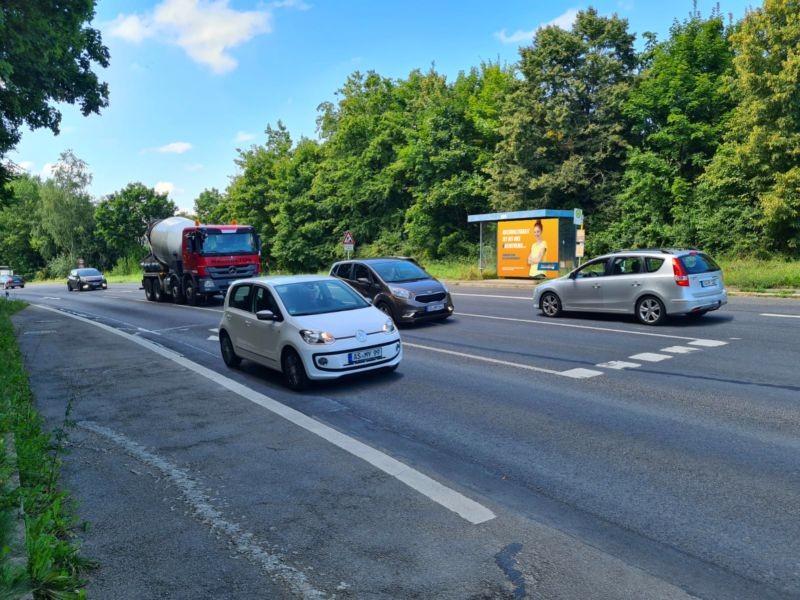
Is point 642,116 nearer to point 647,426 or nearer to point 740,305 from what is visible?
point 740,305

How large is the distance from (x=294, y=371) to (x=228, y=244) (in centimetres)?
1542

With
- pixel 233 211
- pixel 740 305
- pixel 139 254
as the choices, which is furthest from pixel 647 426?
pixel 139 254

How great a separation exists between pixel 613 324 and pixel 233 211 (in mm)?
49169

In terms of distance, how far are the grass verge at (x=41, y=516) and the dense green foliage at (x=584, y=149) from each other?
19.1m

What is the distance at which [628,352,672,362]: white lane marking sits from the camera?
9219mm

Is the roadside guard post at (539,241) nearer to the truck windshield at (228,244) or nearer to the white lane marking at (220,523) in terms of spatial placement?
the truck windshield at (228,244)

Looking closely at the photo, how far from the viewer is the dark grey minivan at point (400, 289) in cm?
1372

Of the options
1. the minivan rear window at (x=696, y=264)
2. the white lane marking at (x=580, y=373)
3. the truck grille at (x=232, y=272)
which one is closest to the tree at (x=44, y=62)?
the truck grille at (x=232, y=272)

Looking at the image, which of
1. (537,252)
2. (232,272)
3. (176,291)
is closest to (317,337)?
(232,272)

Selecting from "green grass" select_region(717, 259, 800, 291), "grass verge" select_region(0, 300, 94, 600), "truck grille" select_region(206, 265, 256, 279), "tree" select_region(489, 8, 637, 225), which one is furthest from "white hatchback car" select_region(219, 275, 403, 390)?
"tree" select_region(489, 8, 637, 225)

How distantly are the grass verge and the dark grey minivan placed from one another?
814 cm

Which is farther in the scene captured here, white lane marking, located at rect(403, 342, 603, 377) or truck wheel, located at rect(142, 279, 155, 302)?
truck wheel, located at rect(142, 279, 155, 302)

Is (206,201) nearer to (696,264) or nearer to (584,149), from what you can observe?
(584,149)

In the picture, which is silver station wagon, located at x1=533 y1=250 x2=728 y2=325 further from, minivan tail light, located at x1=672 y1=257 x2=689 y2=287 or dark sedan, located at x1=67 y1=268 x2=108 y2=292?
dark sedan, located at x1=67 y1=268 x2=108 y2=292
